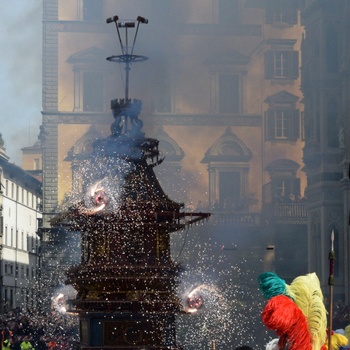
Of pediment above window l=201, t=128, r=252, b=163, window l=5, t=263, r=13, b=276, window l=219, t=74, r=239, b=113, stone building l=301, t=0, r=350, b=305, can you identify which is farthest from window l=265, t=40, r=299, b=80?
window l=5, t=263, r=13, b=276

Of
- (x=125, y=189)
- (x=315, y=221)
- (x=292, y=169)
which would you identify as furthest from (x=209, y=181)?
(x=125, y=189)

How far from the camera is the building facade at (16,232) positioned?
312ft

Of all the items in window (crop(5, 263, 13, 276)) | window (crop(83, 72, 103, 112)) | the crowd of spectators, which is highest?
window (crop(83, 72, 103, 112))

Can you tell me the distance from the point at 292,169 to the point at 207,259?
14853mm

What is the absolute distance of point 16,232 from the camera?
102688mm

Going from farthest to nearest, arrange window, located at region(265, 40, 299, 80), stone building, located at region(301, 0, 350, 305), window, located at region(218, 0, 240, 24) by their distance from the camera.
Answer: window, located at region(218, 0, 240, 24) < window, located at region(265, 40, 299, 80) < stone building, located at region(301, 0, 350, 305)

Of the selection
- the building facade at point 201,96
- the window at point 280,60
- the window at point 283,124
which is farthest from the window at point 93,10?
the window at point 283,124

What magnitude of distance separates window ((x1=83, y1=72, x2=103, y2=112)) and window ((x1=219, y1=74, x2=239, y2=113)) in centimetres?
599

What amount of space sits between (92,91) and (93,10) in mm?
4111

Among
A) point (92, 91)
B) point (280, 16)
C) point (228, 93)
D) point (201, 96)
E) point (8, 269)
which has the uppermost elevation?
point (280, 16)

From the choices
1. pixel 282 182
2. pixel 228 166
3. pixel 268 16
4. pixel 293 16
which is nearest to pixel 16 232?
pixel 228 166

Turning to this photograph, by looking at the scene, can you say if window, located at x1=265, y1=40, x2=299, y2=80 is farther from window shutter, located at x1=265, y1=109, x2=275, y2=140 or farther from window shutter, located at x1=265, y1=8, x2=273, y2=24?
window shutter, located at x1=265, y1=109, x2=275, y2=140

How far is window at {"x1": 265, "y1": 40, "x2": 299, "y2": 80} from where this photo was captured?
67562mm

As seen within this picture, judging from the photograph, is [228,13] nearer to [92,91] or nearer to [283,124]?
[283,124]
